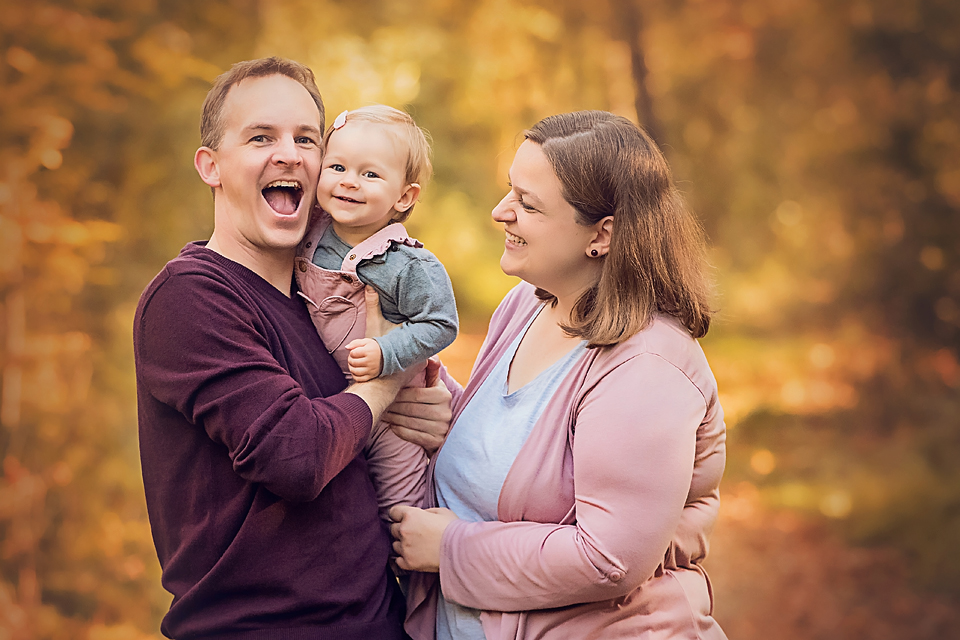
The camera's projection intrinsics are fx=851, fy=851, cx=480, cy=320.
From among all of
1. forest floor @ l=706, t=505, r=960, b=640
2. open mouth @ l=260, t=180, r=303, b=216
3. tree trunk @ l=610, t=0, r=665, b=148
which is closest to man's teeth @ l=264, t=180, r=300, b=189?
open mouth @ l=260, t=180, r=303, b=216

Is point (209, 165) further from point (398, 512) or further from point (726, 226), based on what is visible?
point (726, 226)

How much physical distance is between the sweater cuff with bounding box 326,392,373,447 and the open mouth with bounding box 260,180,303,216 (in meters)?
0.42

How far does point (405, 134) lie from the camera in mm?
1827

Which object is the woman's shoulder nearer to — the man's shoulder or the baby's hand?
the baby's hand

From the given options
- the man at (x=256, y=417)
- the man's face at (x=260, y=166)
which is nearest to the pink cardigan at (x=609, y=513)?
the man at (x=256, y=417)

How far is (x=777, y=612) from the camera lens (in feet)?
15.8

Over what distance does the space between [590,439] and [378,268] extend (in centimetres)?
57

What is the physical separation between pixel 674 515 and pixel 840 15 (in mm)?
4251

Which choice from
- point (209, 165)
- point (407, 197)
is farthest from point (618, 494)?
point (209, 165)

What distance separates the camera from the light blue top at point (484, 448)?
5.53ft

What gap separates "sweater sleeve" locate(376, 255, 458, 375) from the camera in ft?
5.67

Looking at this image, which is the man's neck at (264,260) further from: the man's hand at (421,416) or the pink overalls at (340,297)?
the man's hand at (421,416)

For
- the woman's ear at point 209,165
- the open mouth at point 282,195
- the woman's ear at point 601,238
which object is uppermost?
the woman's ear at point 209,165

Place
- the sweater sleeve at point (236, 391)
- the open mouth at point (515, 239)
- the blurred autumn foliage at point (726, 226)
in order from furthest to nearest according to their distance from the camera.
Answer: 1. the blurred autumn foliage at point (726, 226)
2. the open mouth at point (515, 239)
3. the sweater sleeve at point (236, 391)
